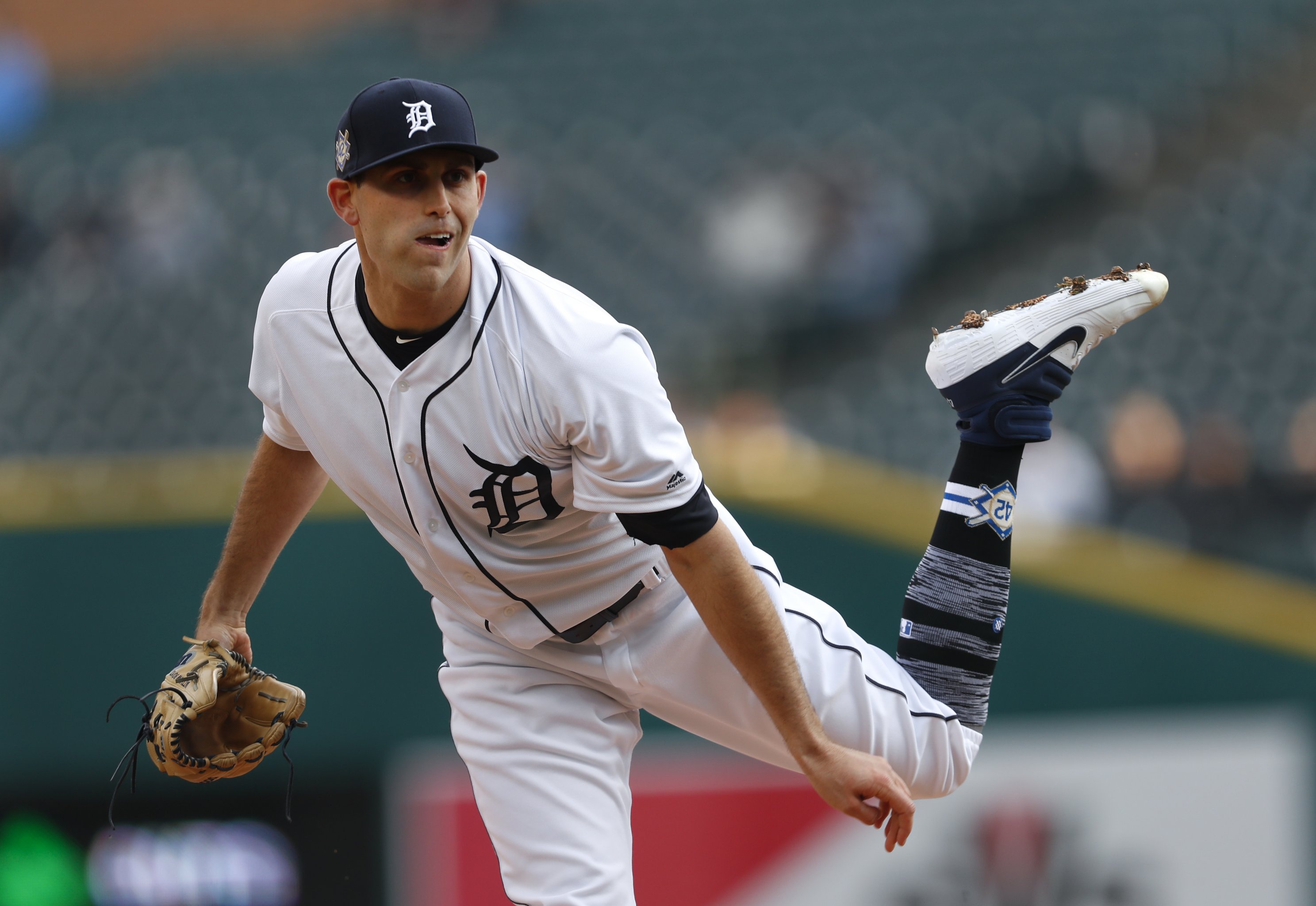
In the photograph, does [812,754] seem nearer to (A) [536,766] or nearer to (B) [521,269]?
(A) [536,766]

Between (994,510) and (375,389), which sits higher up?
(375,389)

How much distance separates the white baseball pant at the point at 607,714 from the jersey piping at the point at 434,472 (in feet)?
0.48

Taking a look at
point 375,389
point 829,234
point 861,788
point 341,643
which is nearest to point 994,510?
point 861,788

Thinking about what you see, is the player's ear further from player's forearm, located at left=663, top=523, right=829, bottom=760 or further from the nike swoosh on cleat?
the nike swoosh on cleat

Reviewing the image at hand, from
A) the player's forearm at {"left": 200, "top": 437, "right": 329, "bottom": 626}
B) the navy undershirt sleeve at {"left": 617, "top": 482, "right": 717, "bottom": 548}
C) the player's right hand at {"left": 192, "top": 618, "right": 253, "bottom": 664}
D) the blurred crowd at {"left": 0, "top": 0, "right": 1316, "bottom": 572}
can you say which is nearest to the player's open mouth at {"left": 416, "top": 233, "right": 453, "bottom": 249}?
the navy undershirt sleeve at {"left": 617, "top": 482, "right": 717, "bottom": 548}

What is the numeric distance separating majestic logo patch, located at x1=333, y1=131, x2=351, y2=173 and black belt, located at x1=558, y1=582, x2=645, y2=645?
2.93 feet

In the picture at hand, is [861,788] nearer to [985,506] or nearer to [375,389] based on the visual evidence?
[985,506]

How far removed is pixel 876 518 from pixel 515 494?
2.77m

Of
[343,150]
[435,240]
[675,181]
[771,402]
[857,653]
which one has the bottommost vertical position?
[857,653]

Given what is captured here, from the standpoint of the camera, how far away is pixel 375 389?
254 cm

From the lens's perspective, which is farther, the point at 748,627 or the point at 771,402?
the point at 771,402

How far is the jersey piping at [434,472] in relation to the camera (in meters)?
2.48

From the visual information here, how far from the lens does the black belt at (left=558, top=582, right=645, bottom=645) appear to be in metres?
2.72

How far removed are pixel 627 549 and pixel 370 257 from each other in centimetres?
69
